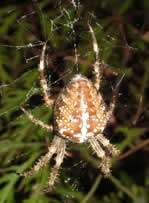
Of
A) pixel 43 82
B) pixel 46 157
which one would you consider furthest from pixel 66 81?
pixel 46 157

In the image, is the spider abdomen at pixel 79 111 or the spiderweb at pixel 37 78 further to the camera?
the spiderweb at pixel 37 78

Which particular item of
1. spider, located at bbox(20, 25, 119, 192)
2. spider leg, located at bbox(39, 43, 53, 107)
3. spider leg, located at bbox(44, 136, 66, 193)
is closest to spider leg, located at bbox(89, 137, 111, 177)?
spider, located at bbox(20, 25, 119, 192)

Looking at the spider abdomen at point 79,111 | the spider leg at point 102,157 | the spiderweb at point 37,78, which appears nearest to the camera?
the spider abdomen at point 79,111

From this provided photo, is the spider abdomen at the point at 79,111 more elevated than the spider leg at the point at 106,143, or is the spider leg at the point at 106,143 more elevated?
the spider abdomen at the point at 79,111

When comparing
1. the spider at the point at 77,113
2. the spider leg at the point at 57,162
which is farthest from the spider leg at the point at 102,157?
the spider leg at the point at 57,162

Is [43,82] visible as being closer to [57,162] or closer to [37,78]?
[37,78]

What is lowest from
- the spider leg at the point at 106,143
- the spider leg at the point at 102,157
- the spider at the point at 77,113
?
the spider leg at the point at 102,157

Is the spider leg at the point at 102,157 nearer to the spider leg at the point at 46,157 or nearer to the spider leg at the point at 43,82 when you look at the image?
the spider leg at the point at 46,157

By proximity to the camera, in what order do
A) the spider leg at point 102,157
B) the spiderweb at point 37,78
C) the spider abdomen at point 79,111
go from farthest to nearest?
the spider leg at point 102,157 → the spiderweb at point 37,78 → the spider abdomen at point 79,111
